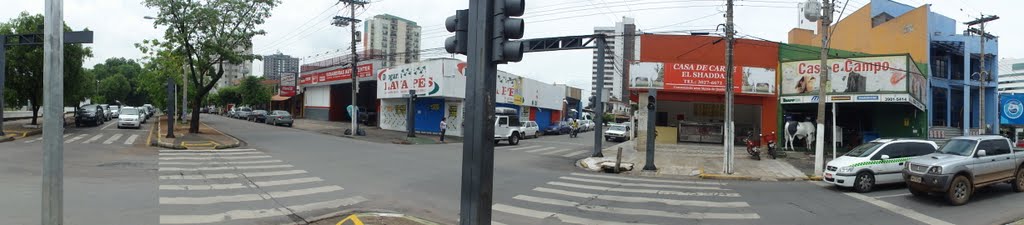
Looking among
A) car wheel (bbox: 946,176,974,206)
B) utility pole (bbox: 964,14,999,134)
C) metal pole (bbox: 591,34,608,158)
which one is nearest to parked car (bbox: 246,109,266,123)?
metal pole (bbox: 591,34,608,158)

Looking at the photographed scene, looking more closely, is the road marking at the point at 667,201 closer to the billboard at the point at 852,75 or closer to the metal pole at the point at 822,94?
the metal pole at the point at 822,94

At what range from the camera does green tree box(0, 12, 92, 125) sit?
28.8 meters

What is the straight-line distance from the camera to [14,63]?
29.0 metres

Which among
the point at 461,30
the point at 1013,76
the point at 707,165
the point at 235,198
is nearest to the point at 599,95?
the point at 707,165

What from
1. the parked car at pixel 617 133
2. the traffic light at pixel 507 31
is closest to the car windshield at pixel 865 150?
the traffic light at pixel 507 31

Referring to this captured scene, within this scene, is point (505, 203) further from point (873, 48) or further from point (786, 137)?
point (873, 48)

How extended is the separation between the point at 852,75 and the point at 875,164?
1097cm

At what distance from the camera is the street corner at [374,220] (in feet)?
25.2

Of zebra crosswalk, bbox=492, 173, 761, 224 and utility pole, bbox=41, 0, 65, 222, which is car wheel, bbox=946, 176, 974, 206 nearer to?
zebra crosswalk, bbox=492, 173, 761, 224

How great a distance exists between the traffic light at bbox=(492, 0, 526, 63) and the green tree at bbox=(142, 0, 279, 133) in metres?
26.5

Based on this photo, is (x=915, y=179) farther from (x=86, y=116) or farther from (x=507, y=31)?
(x=86, y=116)

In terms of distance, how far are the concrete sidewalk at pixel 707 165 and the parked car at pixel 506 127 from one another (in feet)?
24.9

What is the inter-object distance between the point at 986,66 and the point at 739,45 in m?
19.7

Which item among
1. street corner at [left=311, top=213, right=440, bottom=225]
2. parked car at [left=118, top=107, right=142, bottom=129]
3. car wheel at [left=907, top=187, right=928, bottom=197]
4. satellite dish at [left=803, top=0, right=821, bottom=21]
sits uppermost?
satellite dish at [left=803, top=0, right=821, bottom=21]
